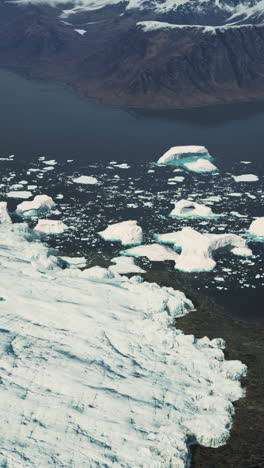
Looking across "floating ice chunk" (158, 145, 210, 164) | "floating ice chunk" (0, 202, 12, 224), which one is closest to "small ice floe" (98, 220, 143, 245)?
"floating ice chunk" (0, 202, 12, 224)

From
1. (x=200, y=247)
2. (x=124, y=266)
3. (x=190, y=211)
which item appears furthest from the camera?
(x=190, y=211)

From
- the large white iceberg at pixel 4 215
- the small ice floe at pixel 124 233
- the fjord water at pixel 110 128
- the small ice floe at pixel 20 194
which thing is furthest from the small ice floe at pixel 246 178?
the large white iceberg at pixel 4 215

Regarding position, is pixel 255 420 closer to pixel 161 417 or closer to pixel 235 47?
pixel 161 417

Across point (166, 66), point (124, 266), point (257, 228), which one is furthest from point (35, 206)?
point (166, 66)

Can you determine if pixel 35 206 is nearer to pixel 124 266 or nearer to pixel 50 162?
pixel 124 266

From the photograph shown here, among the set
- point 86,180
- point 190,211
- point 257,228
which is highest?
point 257,228

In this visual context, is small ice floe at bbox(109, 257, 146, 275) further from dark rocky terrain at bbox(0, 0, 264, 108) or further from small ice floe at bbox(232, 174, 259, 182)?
dark rocky terrain at bbox(0, 0, 264, 108)

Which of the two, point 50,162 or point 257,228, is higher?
point 257,228
